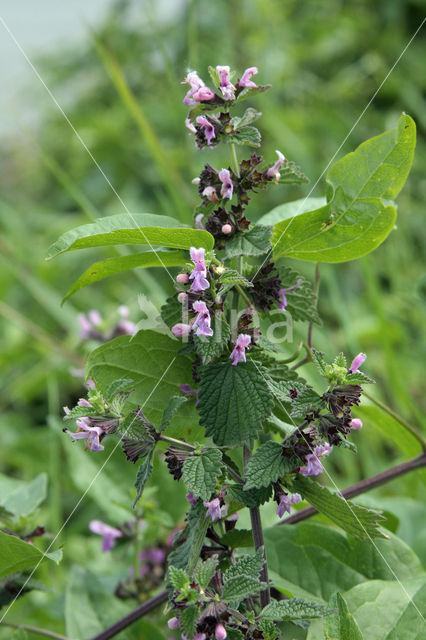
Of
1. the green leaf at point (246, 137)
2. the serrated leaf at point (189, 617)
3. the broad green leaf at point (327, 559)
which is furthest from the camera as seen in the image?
the broad green leaf at point (327, 559)

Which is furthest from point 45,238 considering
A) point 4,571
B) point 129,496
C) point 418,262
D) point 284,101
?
point 4,571

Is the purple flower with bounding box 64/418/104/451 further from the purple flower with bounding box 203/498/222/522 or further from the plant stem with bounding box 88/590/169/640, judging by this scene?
the plant stem with bounding box 88/590/169/640

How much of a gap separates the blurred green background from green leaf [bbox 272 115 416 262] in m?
0.28

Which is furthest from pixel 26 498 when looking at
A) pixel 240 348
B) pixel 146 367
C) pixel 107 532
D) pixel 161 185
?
pixel 161 185

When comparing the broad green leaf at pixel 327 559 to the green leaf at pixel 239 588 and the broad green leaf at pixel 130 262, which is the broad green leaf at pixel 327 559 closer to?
the green leaf at pixel 239 588

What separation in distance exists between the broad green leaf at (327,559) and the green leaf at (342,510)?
0.14m

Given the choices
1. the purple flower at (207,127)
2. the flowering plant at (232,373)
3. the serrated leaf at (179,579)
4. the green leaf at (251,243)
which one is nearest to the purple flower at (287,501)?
the flowering plant at (232,373)

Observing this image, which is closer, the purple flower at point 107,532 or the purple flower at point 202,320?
the purple flower at point 202,320

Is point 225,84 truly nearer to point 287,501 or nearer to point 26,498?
point 287,501

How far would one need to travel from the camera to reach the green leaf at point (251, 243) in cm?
54

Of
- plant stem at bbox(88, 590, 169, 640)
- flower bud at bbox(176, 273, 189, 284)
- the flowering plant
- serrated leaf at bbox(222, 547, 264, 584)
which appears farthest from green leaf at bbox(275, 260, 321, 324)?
plant stem at bbox(88, 590, 169, 640)

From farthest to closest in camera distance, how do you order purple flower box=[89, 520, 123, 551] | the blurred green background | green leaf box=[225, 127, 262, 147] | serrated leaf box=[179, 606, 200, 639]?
the blurred green background, purple flower box=[89, 520, 123, 551], green leaf box=[225, 127, 262, 147], serrated leaf box=[179, 606, 200, 639]

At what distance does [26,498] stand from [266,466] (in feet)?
1.32

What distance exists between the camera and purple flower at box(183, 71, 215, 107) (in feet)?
1.84
